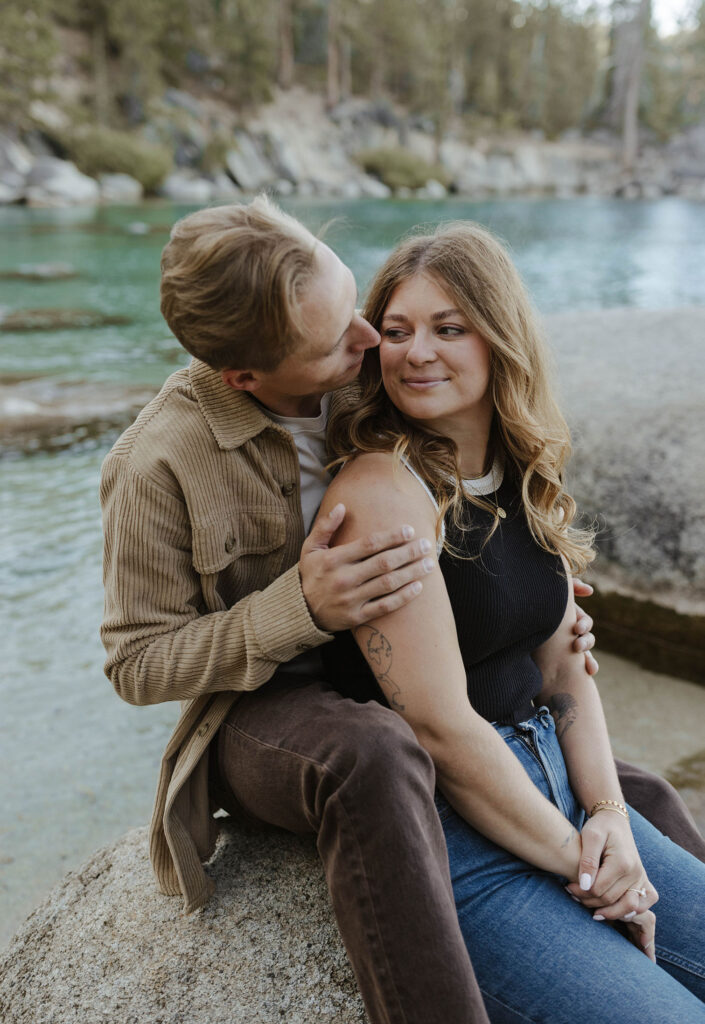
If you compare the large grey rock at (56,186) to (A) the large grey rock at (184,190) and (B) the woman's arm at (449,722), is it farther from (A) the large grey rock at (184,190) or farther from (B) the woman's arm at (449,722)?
(B) the woman's arm at (449,722)

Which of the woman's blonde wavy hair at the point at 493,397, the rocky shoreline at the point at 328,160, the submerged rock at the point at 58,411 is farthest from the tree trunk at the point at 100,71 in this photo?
the woman's blonde wavy hair at the point at 493,397

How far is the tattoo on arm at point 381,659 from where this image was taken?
1.60 m

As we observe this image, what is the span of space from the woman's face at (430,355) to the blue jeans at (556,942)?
70cm

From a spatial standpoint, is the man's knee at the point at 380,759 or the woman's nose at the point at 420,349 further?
the woman's nose at the point at 420,349

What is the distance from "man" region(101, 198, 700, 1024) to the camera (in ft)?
4.36

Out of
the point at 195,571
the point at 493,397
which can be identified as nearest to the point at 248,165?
the point at 493,397

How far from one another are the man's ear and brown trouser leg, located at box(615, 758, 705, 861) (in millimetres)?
1295

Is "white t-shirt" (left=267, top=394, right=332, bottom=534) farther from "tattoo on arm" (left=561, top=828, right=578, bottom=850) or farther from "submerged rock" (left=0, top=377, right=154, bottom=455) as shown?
"submerged rock" (left=0, top=377, right=154, bottom=455)

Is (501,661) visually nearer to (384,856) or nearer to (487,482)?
(487,482)

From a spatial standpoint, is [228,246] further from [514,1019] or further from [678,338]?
[678,338]

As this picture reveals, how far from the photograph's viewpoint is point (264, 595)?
1655 millimetres

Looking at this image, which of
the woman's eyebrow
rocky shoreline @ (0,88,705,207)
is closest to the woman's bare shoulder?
the woman's eyebrow

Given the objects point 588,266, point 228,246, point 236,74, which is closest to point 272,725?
point 228,246

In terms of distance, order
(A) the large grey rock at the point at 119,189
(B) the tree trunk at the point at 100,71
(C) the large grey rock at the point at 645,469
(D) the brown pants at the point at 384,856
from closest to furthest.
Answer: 1. (D) the brown pants at the point at 384,856
2. (C) the large grey rock at the point at 645,469
3. (A) the large grey rock at the point at 119,189
4. (B) the tree trunk at the point at 100,71
